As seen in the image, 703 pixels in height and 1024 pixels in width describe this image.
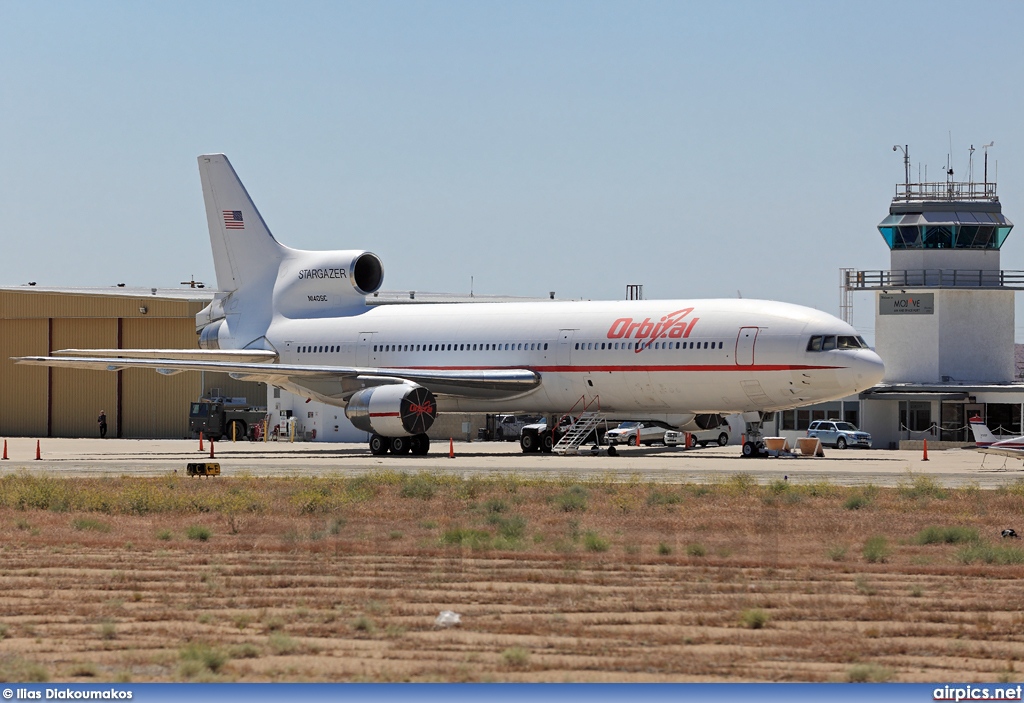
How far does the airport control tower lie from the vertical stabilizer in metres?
27.8

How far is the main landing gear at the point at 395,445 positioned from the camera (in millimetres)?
45906

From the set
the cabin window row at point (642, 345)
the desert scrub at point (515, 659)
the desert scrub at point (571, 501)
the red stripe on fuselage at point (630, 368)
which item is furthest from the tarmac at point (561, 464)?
the desert scrub at point (515, 659)

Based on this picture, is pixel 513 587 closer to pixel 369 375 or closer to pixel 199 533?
pixel 199 533

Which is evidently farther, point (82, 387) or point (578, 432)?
point (82, 387)

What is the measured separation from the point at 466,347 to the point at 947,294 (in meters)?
25.8

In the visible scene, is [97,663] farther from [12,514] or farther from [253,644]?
[12,514]

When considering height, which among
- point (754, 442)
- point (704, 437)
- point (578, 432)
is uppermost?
point (578, 432)

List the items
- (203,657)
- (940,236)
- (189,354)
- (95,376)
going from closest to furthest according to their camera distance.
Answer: (203,657) < (189,354) < (940,236) < (95,376)

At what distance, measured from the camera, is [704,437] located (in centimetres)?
5741

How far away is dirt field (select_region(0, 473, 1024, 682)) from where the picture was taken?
38.4 ft

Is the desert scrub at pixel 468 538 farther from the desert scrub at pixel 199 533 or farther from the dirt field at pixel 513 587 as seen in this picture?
the desert scrub at pixel 199 533

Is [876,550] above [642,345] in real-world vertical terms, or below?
below

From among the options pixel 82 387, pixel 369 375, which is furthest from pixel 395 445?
pixel 82 387

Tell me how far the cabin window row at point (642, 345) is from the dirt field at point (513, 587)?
46.4ft
